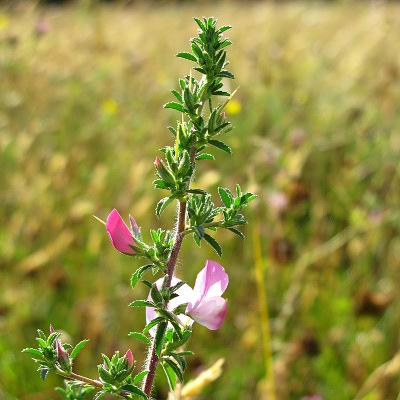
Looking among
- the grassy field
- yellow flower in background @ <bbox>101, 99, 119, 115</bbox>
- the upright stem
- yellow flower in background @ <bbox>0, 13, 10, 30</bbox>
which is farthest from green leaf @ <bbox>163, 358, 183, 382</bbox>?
yellow flower in background @ <bbox>0, 13, 10, 30</bbox>

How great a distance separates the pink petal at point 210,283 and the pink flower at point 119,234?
71 mm

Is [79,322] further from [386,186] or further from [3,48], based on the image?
[3,48]

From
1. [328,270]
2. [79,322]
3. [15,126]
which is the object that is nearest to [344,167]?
[328,270]

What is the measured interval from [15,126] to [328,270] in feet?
5.36

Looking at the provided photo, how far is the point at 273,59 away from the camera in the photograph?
3.84m

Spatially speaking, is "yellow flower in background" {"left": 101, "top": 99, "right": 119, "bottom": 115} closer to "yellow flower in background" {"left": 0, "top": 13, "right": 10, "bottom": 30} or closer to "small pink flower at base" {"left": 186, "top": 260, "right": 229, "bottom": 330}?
"yellow flower in background" {"left": 0, "top": 13, "right": 10, "bottom": 30}

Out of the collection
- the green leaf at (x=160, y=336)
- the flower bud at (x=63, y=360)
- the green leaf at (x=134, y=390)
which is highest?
the flower bud at (x=63, y=360)

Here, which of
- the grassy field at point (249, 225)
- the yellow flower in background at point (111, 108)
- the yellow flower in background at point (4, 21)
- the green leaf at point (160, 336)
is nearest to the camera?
the green leaf at point (160, 336)

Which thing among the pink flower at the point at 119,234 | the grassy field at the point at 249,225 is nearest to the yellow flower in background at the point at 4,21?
the grassy field at the point at 249,225

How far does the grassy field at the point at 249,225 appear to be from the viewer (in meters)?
1.63

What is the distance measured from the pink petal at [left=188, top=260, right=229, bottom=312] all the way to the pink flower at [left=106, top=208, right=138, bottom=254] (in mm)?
71

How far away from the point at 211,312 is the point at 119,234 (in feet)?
0.36

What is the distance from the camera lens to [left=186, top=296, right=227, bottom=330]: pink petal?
52cm

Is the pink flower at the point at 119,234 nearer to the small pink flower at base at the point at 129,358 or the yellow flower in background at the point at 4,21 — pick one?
the small pink flower at base at the point at 129,358
